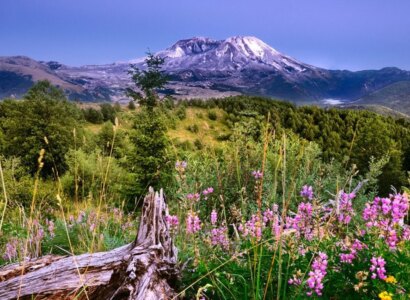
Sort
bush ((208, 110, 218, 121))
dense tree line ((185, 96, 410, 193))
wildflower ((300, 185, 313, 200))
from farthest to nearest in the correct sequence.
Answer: bush ((208, 110, 218, 121)) < dense tree line ((185, 96, 410, 193)) < wildflower ((300, 185, 313, 200))

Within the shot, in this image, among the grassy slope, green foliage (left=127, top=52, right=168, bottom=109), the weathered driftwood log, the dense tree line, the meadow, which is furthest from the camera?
the grassy slope

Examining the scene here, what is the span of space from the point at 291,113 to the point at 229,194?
41.5 metres

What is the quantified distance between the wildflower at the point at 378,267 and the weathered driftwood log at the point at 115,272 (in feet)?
3.70

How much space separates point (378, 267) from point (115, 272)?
1.44m

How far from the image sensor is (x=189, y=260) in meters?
2.52

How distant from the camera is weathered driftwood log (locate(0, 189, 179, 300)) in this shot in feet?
6.93

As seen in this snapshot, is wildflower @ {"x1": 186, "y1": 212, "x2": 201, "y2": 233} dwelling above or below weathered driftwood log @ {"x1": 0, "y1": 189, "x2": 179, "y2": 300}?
above

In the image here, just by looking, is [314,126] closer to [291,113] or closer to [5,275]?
[291,113]

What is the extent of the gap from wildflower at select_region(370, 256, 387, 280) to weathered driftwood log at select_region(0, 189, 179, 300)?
44.4 inches

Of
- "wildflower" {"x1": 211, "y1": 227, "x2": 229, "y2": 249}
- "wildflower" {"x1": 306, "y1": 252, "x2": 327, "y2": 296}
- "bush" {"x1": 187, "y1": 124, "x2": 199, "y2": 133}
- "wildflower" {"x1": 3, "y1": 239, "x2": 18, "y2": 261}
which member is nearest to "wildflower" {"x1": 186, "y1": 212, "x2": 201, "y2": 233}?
"wildflower" {"x1": 211, "y1": 227, "x2": 229, "y2": 249}

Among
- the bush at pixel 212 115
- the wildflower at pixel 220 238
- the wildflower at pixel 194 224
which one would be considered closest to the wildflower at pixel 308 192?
the wildflower at pixel 220 238

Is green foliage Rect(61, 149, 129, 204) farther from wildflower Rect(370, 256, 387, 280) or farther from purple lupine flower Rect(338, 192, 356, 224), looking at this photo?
wildflower Rect(370, 256, 387, 280)

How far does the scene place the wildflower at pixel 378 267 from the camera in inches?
61.7

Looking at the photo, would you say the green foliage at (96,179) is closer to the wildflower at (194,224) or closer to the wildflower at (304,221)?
the wildflower at (194,224)
